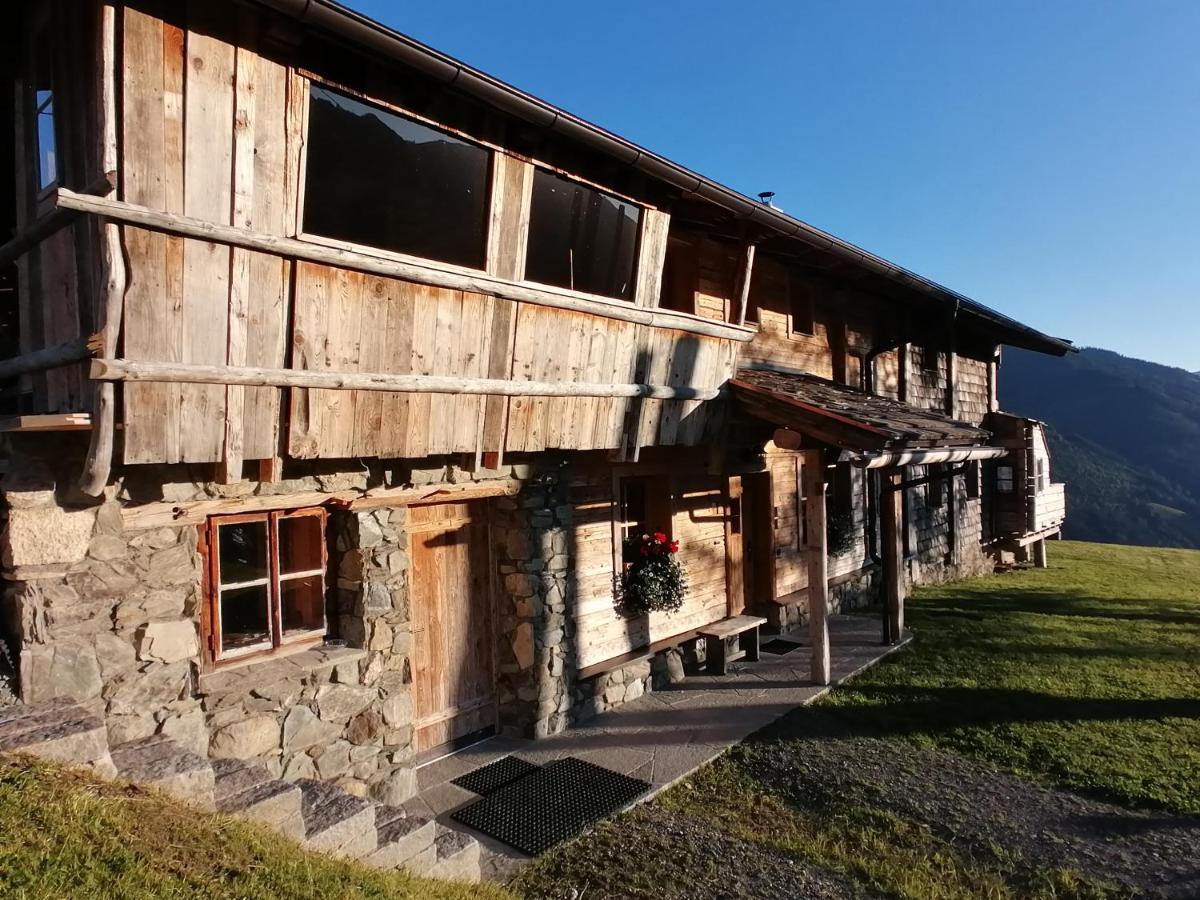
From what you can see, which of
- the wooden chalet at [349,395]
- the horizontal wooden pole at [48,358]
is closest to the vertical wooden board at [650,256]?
the wooden chalet at [349,395]

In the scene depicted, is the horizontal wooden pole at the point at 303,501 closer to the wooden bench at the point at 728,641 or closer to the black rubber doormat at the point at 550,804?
the black rubber doormat at the point at 550,804

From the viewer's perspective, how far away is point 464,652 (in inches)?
259

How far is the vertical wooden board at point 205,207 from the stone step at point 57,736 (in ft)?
4.61

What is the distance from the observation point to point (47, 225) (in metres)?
4.10

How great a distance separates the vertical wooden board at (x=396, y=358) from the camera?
4824 mm

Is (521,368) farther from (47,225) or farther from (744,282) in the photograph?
(744,282)

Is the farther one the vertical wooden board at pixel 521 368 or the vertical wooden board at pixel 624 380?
the vertical wooden board at pixel 624 380

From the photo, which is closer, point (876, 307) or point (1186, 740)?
point (1186, 740)

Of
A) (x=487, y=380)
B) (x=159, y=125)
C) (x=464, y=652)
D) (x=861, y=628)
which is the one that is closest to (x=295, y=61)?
(x=159, y=125)

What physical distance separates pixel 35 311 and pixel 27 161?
1.08 meters

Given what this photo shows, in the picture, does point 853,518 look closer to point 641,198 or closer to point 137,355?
point 641,198

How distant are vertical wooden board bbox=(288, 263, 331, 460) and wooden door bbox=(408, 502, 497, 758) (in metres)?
1.73

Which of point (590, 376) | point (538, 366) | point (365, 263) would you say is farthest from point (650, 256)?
point (365, 263)

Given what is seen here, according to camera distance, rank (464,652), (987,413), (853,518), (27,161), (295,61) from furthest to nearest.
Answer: (987,413)
(853,518)
(464,652)
(27,161)
(295,61)
